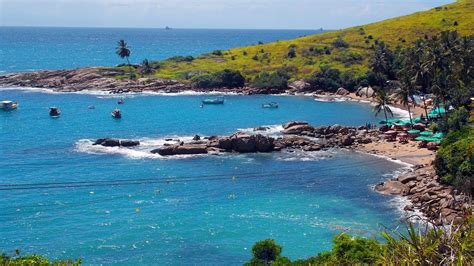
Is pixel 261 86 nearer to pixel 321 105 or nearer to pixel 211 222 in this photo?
pixel 321 105

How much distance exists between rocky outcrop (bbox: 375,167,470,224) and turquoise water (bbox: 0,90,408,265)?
2.85 metres

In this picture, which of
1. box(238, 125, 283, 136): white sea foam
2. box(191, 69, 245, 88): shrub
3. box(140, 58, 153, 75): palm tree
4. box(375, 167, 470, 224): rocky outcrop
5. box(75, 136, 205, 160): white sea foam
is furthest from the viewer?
box(140, 58, 153, 75): palm tree

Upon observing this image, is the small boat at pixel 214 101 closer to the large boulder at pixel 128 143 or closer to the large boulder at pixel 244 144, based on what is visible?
the large boulder at pixel 128 143

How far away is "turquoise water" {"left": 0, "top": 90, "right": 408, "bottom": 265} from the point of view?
5906cm

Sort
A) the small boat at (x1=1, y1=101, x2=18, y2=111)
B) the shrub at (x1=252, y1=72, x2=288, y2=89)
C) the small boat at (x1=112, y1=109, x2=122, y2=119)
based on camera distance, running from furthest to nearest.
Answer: the shrub at (x1=252, y1=72, x2=288, y2=89) → the small boat at (x1=1, y1=101, x2=18, y2=111) → the small boat at (x1=112, y1=109, x2=122, y2=119)

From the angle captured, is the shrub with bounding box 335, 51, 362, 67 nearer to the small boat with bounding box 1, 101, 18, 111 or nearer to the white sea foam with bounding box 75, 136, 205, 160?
the white sea foam with bounding box 75, 136, 205, 160

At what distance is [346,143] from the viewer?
335 ft

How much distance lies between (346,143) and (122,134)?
43.7 metres

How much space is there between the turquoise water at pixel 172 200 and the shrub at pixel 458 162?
8222 mm

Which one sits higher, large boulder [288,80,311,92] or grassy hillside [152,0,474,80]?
grassy hillside [152,0,474,80]

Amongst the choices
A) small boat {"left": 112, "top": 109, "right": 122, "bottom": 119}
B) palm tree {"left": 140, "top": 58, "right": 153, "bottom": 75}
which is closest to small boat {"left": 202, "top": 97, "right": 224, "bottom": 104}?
small boat {"left": 112, "top": 109, "right": 122, "bottom": 119}

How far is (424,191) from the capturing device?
72.0m

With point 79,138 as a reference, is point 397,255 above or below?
above

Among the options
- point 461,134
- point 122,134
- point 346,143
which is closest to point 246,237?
point 461,134
